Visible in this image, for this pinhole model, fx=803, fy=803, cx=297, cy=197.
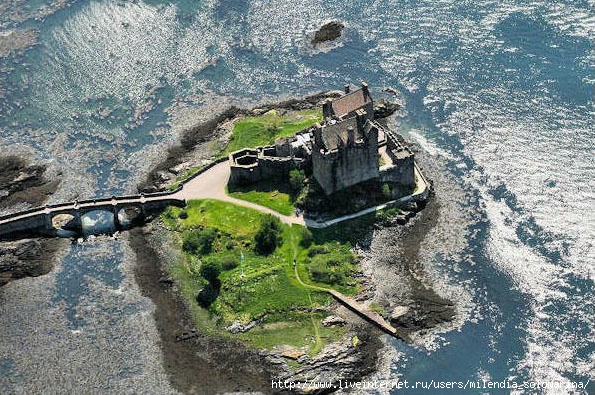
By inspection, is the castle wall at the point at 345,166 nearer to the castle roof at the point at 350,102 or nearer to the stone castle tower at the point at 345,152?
the stone castle tower at the point at 345,152

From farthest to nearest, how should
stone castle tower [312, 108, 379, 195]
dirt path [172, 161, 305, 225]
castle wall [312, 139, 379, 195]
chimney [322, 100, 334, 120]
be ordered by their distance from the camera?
chimney [322, 100, 334, 120]
dirt path [172, 161, 305, 225]
castle wall [312, 139, 379, 195]
stone castle tower [312, 108, 379, 195]

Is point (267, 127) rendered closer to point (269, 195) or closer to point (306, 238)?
point (269, 195)

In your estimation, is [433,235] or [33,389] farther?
[433,235]

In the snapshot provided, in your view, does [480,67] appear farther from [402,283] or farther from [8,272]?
[8,272]

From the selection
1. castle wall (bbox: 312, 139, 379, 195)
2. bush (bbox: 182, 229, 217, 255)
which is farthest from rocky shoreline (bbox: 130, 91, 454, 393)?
castle wall (bbox: 312, 139, 379, 195)

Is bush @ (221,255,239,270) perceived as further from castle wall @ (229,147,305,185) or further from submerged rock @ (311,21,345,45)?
submerged rock @ (311,21,345,45)

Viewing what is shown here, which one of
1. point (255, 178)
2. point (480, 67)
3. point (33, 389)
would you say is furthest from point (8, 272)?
point (480, 67)

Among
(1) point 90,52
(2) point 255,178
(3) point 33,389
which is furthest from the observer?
(1) point 90,52

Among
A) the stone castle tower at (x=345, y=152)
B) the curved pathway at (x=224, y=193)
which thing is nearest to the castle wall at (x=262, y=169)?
the curved pathway at (x=224, y=193)
